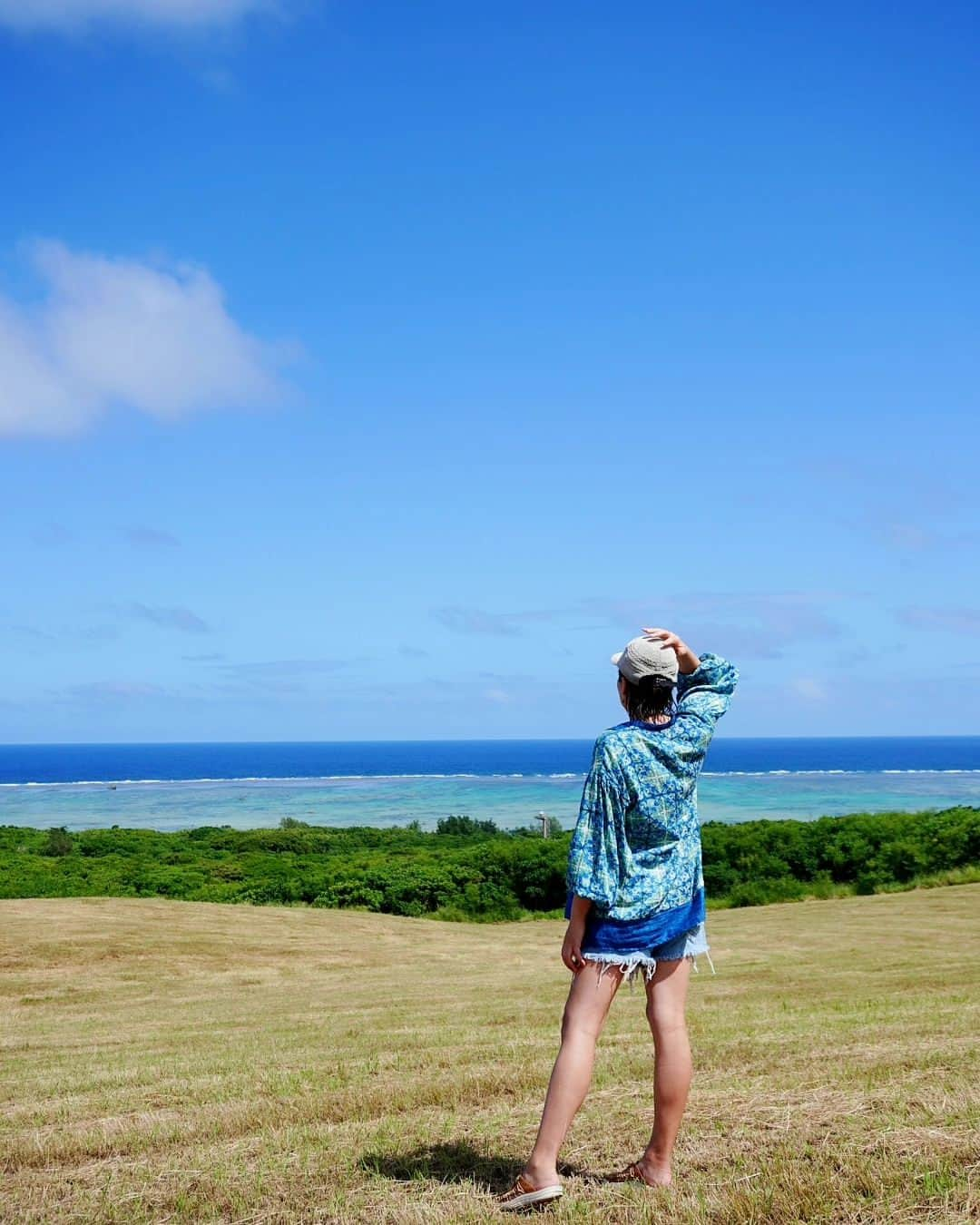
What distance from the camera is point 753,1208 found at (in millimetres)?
4035

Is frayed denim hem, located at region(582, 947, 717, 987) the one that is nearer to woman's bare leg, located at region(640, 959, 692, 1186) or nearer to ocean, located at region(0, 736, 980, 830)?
woman's bare leg, located at region(640, 959, 692, 1186)

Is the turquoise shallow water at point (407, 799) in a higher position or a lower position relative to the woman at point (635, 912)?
lower

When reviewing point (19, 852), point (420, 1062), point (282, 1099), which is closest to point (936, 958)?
Answer: point (420, 1062)

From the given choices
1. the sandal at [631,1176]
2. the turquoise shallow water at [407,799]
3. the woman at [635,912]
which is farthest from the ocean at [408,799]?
the woman at [635,912]

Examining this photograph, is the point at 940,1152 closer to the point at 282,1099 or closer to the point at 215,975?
the point at 282,1099

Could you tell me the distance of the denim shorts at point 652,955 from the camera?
4324mm

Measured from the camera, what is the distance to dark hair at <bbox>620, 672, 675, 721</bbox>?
457 centimetres

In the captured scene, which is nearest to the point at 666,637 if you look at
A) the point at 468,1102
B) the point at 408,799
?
the point at 468,1102

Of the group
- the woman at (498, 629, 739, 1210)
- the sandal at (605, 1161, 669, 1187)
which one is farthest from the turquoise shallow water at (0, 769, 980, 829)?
the woman at (498, 629, 739, 1210)

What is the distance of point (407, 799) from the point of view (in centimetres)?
9881

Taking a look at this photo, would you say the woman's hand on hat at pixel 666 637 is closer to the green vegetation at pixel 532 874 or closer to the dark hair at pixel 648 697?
the dark hair at pixel 648 697

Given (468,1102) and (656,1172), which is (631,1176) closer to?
(656,1172)

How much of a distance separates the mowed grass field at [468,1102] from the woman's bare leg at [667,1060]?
0.13 metres

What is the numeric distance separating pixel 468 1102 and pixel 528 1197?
1.92 m
